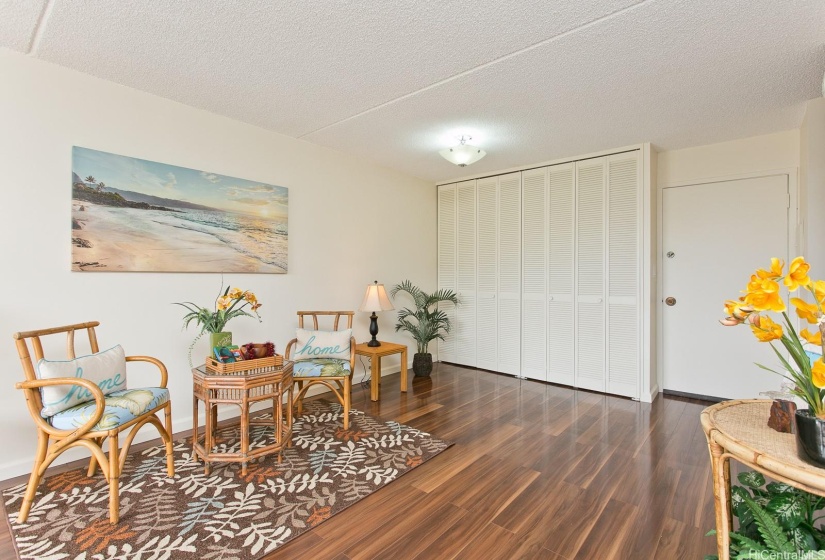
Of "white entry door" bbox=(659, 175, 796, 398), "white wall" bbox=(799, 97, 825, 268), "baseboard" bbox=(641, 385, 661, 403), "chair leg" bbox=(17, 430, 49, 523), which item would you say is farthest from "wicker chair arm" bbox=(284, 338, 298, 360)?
"white wall" bbox=(799, 97, 825, 268)

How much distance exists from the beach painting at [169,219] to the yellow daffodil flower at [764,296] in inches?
131

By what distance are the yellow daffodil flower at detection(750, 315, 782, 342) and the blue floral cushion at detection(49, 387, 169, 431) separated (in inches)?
104

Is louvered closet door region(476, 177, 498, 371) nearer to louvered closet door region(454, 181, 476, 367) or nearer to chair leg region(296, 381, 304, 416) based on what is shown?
louvered closet door region(454, 181, 476, 367)

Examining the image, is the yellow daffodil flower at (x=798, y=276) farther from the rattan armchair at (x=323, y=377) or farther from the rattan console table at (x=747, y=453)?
the rattan armchair at (x=323, y=377)

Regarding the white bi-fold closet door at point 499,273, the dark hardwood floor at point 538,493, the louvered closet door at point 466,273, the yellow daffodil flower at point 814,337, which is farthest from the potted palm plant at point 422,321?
the yellow daffodil flower at point 814,337

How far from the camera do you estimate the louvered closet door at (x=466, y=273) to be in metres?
5.16

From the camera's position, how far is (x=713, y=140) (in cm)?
376

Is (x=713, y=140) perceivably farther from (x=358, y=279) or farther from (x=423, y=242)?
(x=358, y=279)

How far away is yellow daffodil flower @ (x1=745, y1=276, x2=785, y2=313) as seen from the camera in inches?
40.5

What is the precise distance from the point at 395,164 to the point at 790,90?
11.1ft

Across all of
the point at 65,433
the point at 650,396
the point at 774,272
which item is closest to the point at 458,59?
the point at 774,272

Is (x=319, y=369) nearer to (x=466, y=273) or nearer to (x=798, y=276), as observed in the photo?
(x=466, y=273)

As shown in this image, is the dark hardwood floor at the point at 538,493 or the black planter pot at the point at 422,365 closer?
the dark hardwood floor at the point at 538,493

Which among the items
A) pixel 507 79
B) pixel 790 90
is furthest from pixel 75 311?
pixel 790 90
